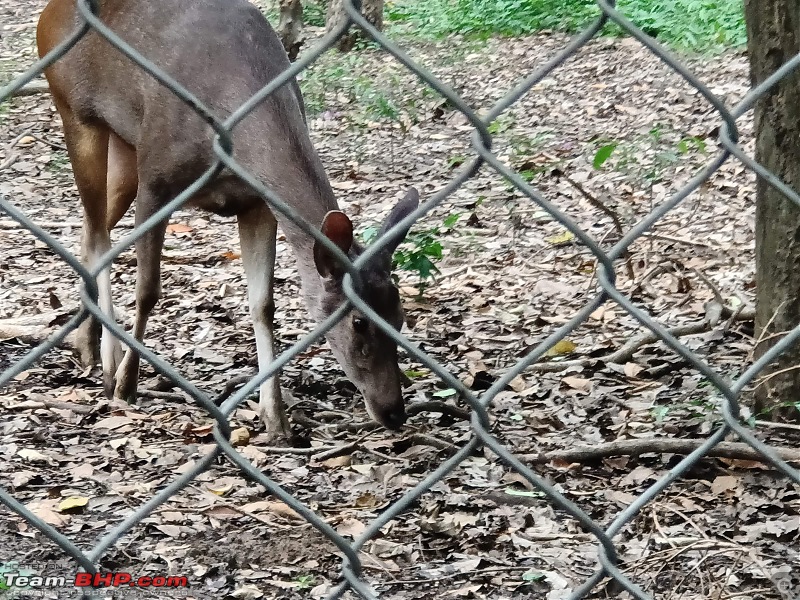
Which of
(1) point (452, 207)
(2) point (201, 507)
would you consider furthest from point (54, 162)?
(2) point (201, 507)

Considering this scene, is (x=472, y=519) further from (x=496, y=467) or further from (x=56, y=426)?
(x=56, y=426)

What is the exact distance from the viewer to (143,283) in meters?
5.18

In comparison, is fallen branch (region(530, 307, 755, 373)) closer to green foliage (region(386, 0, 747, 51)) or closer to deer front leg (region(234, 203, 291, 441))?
deer front leg (region(234, 203, 291, 441))

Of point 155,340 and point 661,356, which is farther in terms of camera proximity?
point 155,340

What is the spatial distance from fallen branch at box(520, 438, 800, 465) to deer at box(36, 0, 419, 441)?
2.94 ft

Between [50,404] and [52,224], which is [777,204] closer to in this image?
[50,404]

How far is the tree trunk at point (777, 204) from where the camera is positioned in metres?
3.47

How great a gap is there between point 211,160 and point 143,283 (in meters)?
0.85

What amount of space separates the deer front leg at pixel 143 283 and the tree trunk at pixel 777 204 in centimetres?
284

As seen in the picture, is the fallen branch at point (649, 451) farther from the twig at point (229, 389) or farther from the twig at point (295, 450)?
the twig at point (229, 389)

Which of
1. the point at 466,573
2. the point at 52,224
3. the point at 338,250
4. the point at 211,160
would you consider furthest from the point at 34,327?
the point at 338,250

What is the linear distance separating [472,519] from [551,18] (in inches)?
478

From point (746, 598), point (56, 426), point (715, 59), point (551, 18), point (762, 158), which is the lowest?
point (746, 598)

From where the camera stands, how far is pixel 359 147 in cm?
1011
